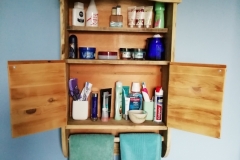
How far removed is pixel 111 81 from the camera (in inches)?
46.6

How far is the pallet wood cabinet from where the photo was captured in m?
0.89

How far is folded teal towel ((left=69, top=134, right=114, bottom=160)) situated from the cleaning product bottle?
0.19 m

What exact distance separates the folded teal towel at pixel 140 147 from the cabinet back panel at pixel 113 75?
16 cm

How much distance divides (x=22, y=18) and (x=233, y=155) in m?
1.29

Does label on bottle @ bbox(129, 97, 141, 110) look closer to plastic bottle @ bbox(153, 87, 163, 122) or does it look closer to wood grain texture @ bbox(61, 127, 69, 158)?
plastic bottle @ bbox(153, 87, 163, 122)

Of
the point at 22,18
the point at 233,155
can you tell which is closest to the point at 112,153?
the point at 233,155

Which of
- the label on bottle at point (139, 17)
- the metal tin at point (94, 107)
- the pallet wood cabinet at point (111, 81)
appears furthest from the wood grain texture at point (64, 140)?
the label on bottle at point (139, 17)

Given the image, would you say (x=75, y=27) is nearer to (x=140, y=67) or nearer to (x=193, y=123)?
(x=140, y=67)

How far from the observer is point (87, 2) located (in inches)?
44.7

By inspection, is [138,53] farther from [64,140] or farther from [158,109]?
[64,140]

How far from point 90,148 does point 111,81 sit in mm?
343

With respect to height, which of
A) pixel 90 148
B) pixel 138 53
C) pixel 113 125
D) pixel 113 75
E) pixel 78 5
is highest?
pixel 78 5

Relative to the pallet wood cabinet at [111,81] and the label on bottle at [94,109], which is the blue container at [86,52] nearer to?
the pallet wood cabinet at [111,81]

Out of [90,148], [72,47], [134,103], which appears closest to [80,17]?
[72,47]
